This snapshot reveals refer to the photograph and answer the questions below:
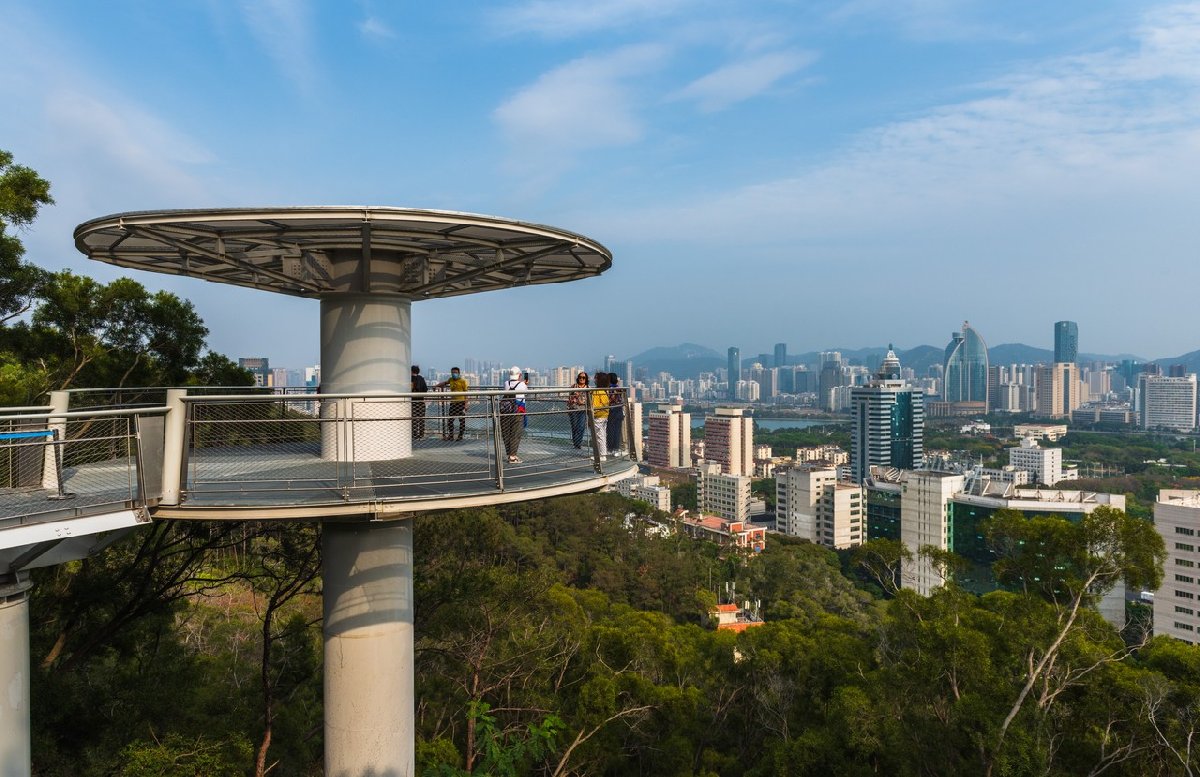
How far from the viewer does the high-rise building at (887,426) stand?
505ft

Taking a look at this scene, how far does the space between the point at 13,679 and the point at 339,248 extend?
4.81 meters

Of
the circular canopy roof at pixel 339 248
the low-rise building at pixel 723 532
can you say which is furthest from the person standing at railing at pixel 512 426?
the low-rise building at pixel 723 532

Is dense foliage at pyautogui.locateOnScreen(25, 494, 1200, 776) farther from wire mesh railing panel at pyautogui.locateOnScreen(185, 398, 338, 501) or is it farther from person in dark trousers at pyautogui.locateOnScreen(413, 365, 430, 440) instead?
person in dark trousers at pyautogui.locateOnScreen(413, 365, 430, 440)

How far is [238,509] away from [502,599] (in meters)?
13.7

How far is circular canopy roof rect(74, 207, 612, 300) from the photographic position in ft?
21.4

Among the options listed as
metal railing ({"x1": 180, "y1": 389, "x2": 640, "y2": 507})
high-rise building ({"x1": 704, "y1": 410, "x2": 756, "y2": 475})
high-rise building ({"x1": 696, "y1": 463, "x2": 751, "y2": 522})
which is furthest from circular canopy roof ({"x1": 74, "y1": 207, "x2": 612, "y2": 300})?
high-rise building ({"x1": 704, "y1": 410, "x2": 756, "y2": 475})

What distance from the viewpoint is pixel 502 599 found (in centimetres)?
1919

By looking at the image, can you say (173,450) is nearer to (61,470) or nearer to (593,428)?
(61,470)

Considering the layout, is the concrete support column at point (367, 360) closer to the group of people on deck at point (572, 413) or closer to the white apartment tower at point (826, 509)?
the group of people on deck at point (572, 413)

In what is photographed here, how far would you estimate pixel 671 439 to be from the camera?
18225 centimetres

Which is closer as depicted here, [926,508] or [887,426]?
[926,508]

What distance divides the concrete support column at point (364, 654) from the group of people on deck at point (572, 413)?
4.90 ft

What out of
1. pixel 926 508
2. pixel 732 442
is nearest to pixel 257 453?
pixel 926 508

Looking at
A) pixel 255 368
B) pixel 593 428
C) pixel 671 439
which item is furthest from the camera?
pixel 671 439
